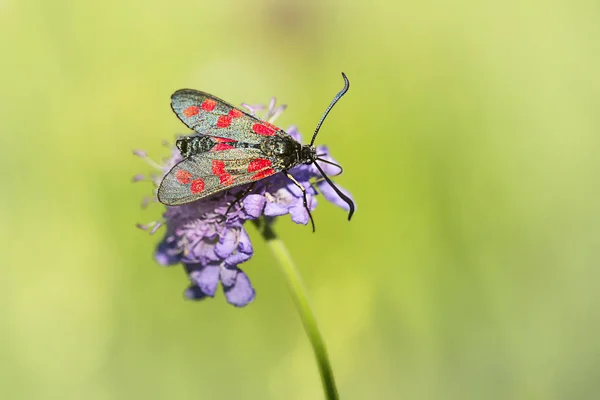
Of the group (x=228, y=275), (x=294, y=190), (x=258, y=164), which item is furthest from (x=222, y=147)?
(x=228, y=275)

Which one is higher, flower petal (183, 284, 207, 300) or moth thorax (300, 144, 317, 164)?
moth thorax (300, 144, 317, 164)

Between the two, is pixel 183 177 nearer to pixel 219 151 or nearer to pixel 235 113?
pixel 219 151

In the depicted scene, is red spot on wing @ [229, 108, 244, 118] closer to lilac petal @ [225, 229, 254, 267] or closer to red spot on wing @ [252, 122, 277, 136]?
red spot on wing @ [252, 122, 277, 136]

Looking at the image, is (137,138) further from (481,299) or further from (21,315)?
(481,299)

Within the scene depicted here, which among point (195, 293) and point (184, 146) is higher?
point (184, 146)

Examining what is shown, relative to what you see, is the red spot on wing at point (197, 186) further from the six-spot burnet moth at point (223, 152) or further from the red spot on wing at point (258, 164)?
the red spot on wing at point (258, 164)

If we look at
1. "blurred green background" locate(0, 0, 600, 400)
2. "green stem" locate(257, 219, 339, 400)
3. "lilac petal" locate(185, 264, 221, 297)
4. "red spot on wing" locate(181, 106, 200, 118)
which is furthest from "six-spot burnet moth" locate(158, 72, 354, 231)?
"blurred green background" locate(0, 0, 600, 400)

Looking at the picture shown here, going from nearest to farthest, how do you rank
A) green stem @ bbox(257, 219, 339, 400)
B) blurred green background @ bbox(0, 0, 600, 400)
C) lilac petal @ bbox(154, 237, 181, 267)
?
green stem @ bbox(257, 219, 339, 400) < lilac petal @ bbox(154, 237, 181, 267) < blurred green background @ bbox(0, 0, 600, 400)
